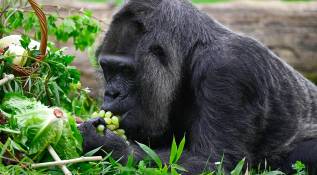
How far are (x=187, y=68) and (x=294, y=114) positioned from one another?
975 mm

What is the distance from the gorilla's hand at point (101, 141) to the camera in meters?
4.70

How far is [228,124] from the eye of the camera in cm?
506

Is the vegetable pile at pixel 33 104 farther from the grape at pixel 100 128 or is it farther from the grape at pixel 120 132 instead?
the grape at pixel 120 132

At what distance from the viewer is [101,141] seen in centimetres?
470

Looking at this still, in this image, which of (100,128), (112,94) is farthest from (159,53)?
(100,128)

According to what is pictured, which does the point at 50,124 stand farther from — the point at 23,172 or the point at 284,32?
the point at 284,32

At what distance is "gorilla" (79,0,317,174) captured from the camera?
199 inches

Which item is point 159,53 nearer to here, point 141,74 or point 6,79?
point 141,74

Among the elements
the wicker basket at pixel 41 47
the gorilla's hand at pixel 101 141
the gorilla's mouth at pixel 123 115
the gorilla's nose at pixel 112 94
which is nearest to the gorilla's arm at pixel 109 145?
the gorilla's hand at pixel 101 141

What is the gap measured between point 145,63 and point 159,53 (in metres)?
0.14

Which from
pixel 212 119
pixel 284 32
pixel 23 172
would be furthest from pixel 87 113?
pixel 284 32

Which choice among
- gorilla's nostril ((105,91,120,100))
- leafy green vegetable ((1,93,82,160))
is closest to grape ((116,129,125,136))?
gorilla's nostril ((105,91,120,100))

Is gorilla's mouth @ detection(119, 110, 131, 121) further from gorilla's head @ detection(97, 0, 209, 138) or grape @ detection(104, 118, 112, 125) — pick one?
grape @ detection(104, 118, 112, 125)

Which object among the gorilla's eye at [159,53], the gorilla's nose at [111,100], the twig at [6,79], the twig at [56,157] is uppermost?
the gorilla's eye at [159,53]
